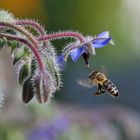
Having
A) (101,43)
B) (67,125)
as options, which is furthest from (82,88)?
(101,43)

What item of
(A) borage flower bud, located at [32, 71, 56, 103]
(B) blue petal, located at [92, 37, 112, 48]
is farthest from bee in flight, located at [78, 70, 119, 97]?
(A) borage flower bud, located at [32, 71, 56, 103]

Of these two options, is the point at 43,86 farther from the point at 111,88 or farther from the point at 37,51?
the point at 111,88

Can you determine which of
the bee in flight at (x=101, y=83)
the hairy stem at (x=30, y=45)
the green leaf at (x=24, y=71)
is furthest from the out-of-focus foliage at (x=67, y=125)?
the hairy stem at (x=30, y=45)

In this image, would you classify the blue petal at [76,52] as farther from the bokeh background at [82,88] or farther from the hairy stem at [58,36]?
the bokeh background at [82,88]

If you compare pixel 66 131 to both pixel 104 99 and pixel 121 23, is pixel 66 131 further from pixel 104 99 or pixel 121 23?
pixel 121 23

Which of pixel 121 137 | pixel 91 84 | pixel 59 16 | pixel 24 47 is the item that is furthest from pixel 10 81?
pixel 59 16

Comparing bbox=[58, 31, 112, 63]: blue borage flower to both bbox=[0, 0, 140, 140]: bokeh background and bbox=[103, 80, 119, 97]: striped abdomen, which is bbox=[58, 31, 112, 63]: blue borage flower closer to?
bbox=[103, 80, 119, 97]: striped abdomen

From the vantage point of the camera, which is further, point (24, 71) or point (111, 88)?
point (111, 88)
